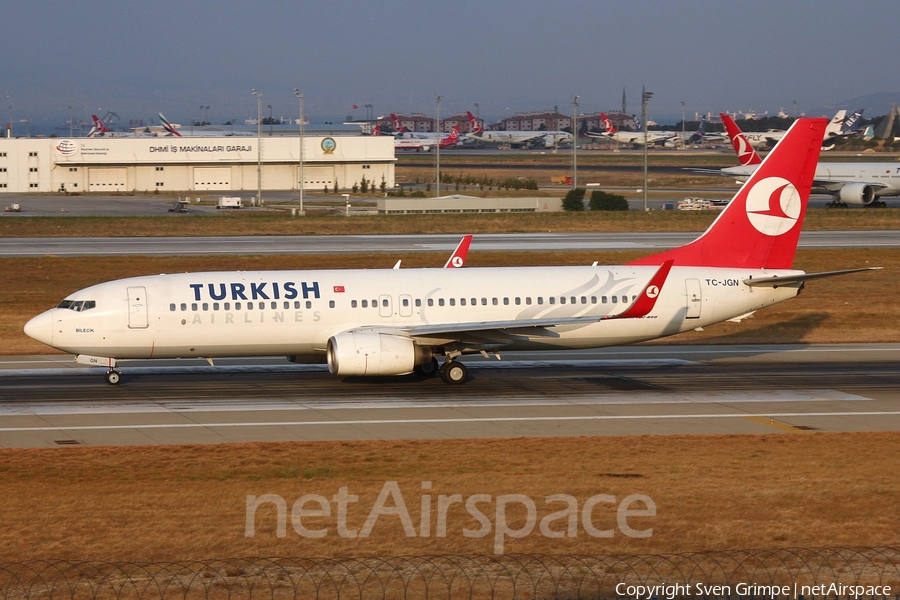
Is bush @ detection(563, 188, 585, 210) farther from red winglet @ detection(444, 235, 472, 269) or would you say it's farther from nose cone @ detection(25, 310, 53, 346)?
nose cone @ detection(25, 310, 53, 346)

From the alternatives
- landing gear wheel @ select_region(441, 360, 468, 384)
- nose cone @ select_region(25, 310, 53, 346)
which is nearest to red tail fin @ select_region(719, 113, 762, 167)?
landing gear wheel @ select_region(441, 360, 468, 384)

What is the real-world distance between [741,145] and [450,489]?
8842 cm

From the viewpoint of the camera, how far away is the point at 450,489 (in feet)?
71.4

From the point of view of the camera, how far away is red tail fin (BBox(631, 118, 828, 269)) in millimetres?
36469

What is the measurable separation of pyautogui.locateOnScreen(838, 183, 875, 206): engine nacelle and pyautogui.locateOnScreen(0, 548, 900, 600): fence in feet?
291

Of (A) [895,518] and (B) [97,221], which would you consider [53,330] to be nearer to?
(A) [895,518]

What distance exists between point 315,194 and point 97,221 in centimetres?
5503

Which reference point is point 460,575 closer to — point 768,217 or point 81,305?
point 81,305

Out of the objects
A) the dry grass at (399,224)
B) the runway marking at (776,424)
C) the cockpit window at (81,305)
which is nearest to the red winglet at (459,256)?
the cockpit window at (81,305)

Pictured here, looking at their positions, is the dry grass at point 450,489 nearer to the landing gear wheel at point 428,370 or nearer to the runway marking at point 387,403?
the runway marking at point 387,403

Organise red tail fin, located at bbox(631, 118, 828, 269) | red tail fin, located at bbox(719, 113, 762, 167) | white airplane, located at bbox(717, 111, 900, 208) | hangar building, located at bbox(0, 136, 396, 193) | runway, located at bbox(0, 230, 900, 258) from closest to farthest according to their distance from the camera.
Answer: red tail fin, located at bbox(631, 118, 828, 269), runway, located at bbox(0, 230, 900, 258), white airplane, located at bbox(717, 111, 900, 208), red tail fin, located at bbox(719, 113, 762, 167), hangar building, located at bbox(0, 136, 396, 193)

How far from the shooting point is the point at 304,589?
15.9 m

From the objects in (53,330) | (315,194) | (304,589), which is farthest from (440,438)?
(315,194)

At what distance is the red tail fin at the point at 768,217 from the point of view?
120 ft
